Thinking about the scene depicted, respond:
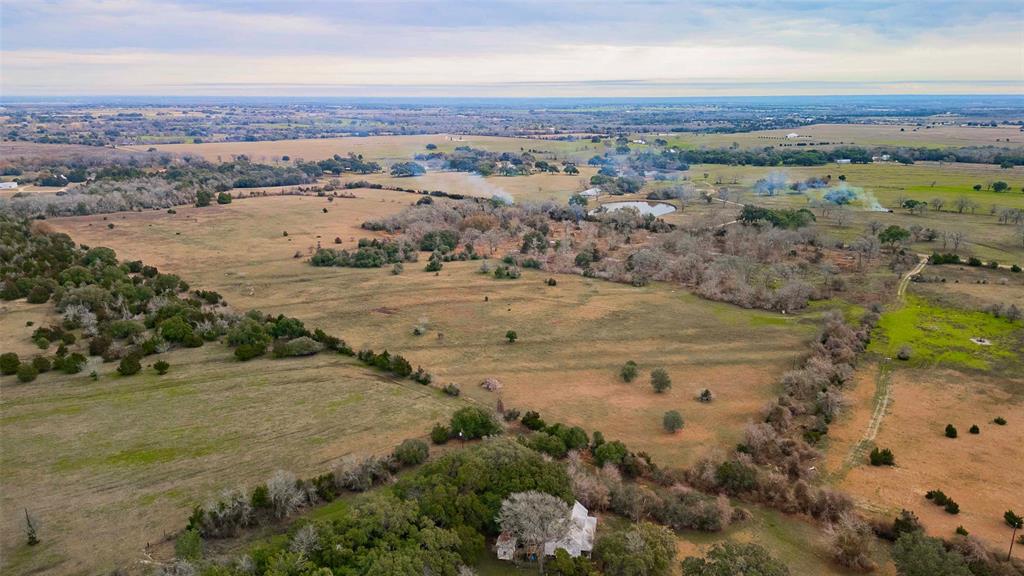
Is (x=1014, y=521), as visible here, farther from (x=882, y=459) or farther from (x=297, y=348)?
(x=297, y=348)

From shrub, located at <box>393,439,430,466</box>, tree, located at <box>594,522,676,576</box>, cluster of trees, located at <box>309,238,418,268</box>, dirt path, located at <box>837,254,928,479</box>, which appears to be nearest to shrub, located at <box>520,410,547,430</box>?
shrub, located at <box>393,439,430,466</box>

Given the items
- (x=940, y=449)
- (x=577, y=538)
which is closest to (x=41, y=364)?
(x=577, y=538)

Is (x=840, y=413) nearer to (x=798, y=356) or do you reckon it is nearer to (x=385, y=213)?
(x=798, y=356)

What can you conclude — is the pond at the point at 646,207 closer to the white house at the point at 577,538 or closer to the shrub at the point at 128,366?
the shrub at the point at 128,366

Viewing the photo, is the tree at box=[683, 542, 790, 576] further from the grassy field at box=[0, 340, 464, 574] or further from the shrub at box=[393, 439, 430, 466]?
the grassy field at box=[0, 340, 464, 574]

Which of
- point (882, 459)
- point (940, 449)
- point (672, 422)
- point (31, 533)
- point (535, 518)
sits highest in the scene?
point (535, 518)

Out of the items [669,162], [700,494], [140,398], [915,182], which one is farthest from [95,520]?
[669,162]
